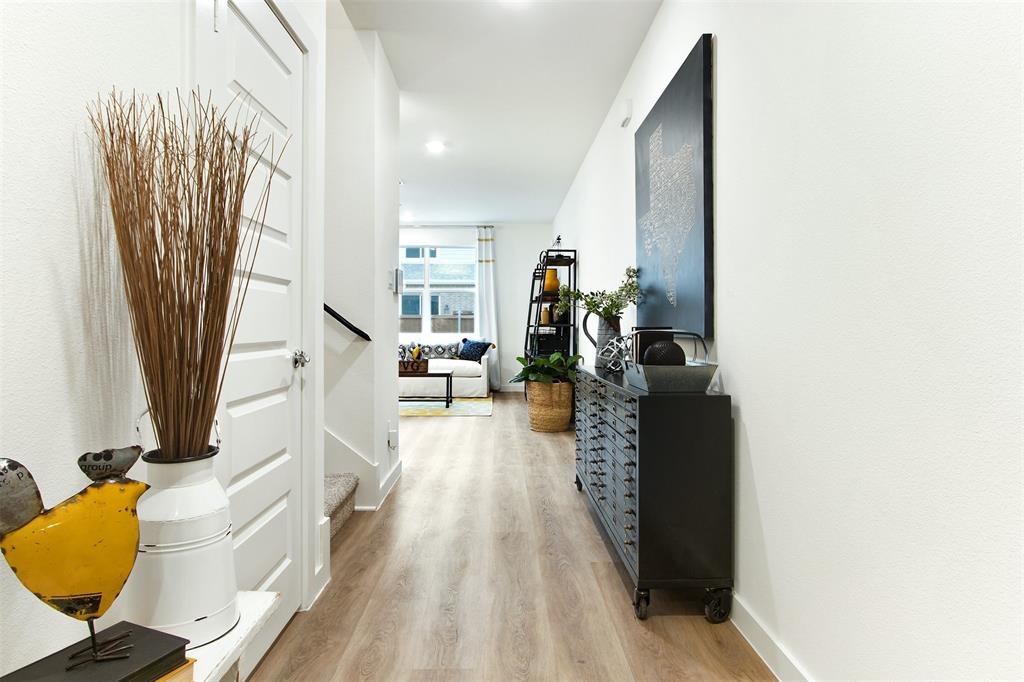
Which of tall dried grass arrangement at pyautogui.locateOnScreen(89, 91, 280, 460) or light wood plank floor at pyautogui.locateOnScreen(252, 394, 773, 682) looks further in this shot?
light wood plank floor at pyautogui.locateOnScreen(252, 394, 773, 682)

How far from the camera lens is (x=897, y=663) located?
106cm

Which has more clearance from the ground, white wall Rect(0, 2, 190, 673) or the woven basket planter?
white wall Rect(0, 2, 190, 673)

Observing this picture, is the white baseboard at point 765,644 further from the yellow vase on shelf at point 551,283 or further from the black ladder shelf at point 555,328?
the yellow vase on shelf at point 551,283

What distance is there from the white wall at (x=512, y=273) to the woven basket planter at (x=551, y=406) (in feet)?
10.6

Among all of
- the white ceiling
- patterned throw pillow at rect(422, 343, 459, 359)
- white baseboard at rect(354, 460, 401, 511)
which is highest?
the white ceiling

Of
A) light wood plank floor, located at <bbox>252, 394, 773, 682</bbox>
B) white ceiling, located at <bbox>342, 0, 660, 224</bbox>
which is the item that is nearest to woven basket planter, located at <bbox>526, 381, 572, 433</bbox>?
light wood plank floor, located at <bbox>252, 394, 773, 682</bbox>

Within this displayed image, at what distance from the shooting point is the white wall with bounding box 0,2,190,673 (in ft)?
2.52

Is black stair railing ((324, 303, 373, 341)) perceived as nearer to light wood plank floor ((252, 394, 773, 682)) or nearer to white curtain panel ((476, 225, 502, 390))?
light wood plank floor ((252, 394, 773, 682))

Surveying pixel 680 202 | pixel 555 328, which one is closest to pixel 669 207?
pixel 680 202

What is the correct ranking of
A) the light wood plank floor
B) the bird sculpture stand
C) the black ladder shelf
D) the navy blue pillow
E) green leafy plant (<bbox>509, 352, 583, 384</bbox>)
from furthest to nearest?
the navy blue pillow → the black ladder shelf → green leafy plant (<bbox>509, 352, 583, 384</bbox>) → the light wood plank floor → the bird sculpture stand

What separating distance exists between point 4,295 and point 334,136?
2.52m

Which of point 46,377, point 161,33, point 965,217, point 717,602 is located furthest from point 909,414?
point 161,33

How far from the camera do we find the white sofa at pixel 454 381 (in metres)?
7.00

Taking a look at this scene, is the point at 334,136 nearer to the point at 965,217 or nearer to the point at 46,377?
the point at 46,377
